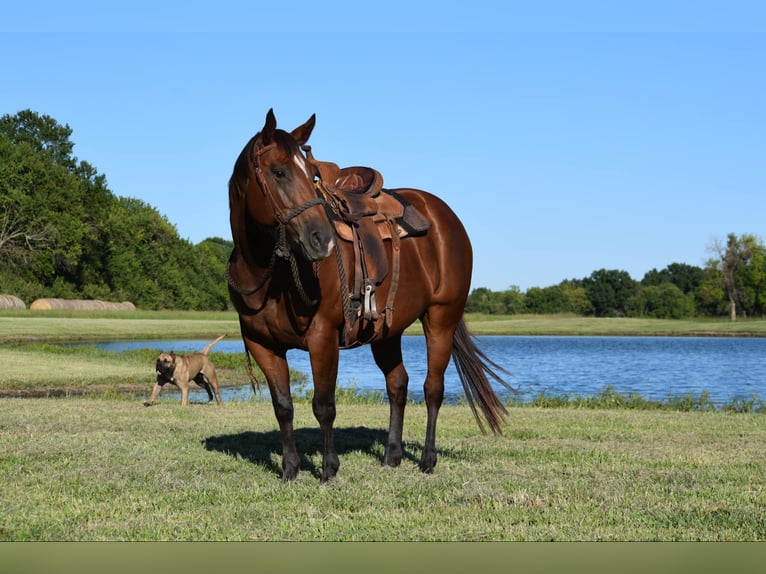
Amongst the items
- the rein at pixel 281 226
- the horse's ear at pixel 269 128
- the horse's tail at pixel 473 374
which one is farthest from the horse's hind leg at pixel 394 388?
the horse's ear at pixel 269 128

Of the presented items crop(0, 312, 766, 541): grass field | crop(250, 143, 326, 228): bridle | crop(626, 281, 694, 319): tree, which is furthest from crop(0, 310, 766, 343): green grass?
crop(250, 143, 326, 228): bridle

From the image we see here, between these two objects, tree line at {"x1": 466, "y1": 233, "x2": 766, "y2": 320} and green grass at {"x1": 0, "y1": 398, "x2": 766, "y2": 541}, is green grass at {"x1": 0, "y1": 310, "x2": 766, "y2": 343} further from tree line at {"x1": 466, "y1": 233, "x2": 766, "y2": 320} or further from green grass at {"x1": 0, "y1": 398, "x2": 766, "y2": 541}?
green grass at {"x1": 0, "y1": 398, "x2": 766, "y2": 541}

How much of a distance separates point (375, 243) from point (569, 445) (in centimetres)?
368

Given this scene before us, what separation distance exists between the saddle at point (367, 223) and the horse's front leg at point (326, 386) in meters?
0.33

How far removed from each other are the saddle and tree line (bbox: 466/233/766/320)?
8732cm

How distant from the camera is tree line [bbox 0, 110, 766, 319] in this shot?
69.1m

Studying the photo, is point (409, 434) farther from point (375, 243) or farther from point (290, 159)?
point (290, 159)

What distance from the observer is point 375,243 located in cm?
720

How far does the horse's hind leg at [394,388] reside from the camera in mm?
7824

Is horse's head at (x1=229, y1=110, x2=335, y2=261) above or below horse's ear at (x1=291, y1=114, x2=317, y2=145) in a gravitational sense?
below

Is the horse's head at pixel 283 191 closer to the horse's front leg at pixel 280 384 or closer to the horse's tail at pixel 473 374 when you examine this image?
the horse's front leg at pixel 280 384

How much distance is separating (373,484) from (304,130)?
294 centimetres

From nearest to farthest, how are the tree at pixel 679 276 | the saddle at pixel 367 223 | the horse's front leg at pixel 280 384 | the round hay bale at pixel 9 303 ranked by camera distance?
the horse's front leg at pixel 280 384, the saddle at pixel 367 223, the round hay bale at pixel 9 303, the tree at pixel 679 276

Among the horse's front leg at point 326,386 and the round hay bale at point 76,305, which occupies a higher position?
the round hay bale at point 76,305
